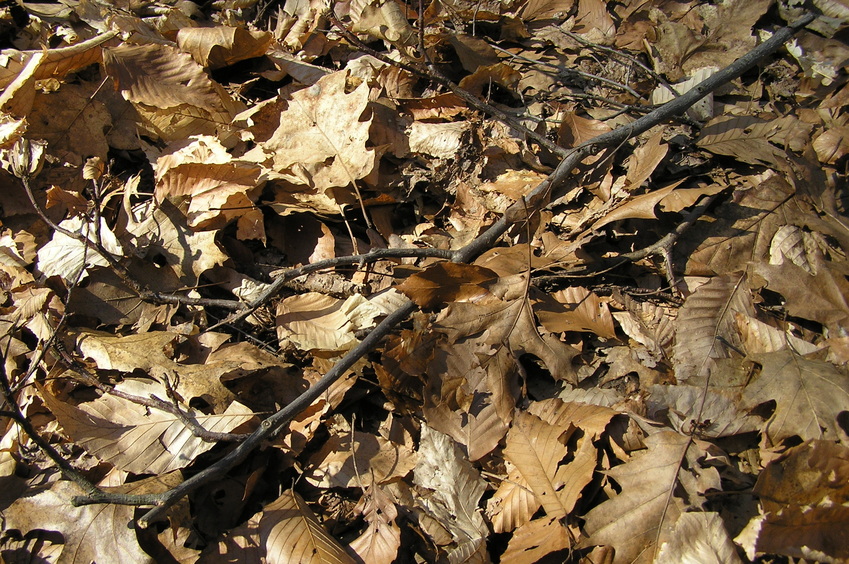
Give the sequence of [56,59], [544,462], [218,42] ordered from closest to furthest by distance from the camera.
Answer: [544,462]
[56,59]
[218,42]

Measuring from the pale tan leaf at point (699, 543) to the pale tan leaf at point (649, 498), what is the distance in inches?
1.2

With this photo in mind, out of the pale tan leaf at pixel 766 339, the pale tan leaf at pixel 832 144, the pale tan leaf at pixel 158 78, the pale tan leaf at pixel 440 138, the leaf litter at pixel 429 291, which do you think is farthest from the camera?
the pale tan leaf at pixel 158 78

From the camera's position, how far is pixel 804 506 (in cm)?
146

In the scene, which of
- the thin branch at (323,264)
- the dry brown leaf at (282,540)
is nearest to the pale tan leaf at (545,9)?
the thin branch at (323,264)

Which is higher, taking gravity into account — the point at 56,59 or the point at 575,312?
the point at 56,59

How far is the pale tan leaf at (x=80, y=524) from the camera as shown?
1623 millimetres

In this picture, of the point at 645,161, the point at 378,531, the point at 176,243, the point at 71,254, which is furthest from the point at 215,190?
the point at 645,161

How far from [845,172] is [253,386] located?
2557 mm

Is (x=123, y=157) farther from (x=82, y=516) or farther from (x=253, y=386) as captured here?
(x=82, y=516)

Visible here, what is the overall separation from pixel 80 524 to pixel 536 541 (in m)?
1.48

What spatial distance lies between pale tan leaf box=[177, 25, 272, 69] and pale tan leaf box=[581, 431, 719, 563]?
2.59 metres

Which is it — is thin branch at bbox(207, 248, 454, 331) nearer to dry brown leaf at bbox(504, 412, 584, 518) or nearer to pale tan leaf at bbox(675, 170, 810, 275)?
dry brown leaf at bbox(504, 412, 584, 518)

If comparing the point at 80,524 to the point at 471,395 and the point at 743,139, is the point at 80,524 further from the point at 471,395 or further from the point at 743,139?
the point at 743,139

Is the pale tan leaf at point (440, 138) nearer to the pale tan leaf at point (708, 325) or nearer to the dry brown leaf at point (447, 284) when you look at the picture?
the dry brown leaf at point (447, 284)
